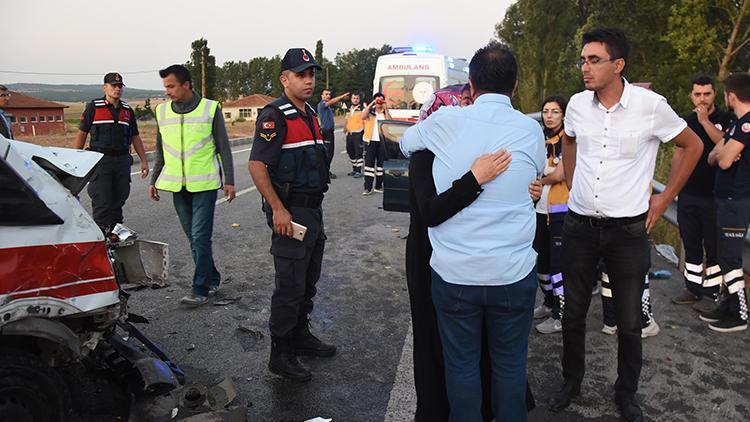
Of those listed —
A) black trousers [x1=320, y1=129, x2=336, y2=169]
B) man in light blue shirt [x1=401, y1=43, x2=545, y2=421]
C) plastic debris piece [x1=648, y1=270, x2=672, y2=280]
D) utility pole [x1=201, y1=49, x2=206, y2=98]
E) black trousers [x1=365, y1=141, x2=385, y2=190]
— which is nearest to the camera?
man in light blue shirt [x1=401, y1=43, x2=545, y2=421]

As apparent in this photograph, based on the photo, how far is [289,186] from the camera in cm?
350

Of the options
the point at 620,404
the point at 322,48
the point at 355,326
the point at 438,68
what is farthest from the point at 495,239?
the point at 322,48

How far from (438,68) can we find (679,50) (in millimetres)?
11613

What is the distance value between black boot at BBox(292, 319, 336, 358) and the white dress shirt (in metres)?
1.91

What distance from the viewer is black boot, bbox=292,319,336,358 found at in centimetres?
385

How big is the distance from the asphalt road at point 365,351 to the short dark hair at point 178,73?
186 cm

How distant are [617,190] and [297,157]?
1.90 meters

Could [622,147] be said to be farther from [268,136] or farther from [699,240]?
[699,240]

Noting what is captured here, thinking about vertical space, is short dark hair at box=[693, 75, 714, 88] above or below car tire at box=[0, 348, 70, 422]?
above

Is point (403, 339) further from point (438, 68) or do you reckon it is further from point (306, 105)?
point (438, 68)

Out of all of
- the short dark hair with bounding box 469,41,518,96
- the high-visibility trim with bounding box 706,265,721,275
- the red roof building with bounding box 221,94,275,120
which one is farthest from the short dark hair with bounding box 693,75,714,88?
the red roof building with bounding box 221,94,275,120

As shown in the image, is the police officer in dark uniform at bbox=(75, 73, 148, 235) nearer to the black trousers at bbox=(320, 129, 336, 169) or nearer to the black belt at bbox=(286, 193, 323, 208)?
the black trousers at bbox=(320, 129, 336, 169)

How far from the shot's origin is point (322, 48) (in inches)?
2785

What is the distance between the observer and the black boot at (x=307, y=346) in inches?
152
